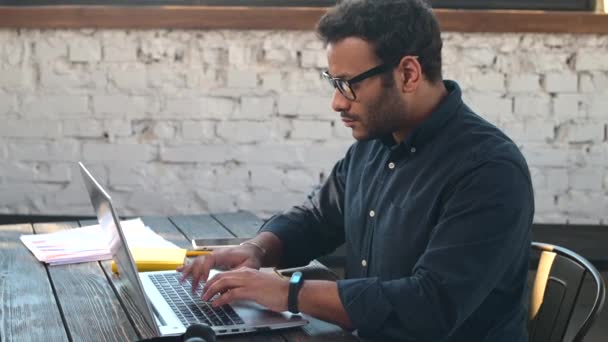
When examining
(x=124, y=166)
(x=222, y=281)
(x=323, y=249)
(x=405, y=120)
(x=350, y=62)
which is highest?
(x=350, y=62)

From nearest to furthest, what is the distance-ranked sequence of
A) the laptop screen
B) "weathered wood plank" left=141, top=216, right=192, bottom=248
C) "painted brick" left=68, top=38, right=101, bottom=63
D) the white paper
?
the laptop screen < the white paper < "weathered wood plank" left=141, top=216, right=192, bottom=248 < "painted brick" left=68, top=38, right=101, bottom=63

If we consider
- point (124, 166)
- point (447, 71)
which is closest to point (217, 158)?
point (124, 166)

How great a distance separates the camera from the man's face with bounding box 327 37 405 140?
197 cm

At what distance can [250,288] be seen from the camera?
178 cm

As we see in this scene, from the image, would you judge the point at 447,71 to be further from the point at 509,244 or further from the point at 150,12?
the point at 509,244

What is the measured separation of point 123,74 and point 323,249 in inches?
60.1

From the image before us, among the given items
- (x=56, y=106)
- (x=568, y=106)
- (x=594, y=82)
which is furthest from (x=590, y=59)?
(x=56, y=106)

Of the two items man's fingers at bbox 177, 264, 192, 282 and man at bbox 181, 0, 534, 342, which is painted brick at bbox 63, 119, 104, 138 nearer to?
man at bbox 181, 0, 534, 342

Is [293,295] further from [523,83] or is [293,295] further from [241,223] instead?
[523,83]

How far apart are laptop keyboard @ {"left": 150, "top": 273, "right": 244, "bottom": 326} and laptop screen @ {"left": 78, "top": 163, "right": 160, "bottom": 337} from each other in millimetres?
60

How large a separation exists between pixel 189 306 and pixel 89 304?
0.22 metres

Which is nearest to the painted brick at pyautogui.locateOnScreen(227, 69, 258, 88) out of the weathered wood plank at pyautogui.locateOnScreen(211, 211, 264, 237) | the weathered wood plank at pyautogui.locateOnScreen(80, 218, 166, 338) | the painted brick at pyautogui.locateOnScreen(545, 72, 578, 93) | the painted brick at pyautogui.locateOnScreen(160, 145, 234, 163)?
the painted brick at pyautogui.locateOnScreen(160, 145, 234, 163)

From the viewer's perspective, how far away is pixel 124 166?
11.9 feet

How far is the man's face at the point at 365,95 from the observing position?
1968mm
